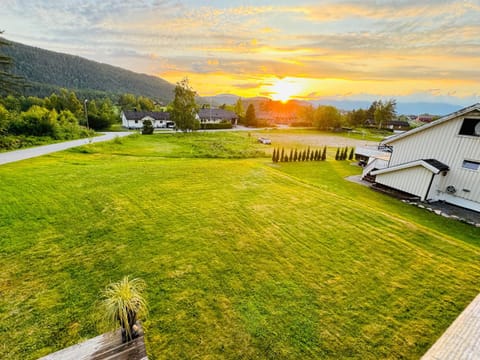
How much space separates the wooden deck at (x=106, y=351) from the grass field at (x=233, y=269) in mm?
572

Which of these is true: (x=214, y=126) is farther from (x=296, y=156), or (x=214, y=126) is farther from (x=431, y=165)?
(x=431, y=165)

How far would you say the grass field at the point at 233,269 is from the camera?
3.28 m

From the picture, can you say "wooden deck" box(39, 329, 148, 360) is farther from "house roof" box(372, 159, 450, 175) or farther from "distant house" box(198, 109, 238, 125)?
"distant house" box(198, 109, 238, 125)

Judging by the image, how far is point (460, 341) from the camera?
3336 mm

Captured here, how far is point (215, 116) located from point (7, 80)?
40.7 meters

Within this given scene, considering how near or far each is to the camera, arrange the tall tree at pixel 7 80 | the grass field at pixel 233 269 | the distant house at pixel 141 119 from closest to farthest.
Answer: the grass field at pixel 233 269 < the tall tree at pixel 7 80 < the distant house at pixel 141 119

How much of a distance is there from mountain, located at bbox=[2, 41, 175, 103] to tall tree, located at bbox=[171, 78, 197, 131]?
279ft

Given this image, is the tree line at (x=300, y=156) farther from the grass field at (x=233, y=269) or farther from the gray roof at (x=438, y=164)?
the gray roof at (x=438, y=164)

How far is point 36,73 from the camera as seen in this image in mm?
103562

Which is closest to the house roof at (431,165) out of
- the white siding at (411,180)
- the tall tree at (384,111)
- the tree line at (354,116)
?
the white siding at (411,180)

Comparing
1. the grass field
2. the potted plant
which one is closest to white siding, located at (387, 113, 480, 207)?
the grass field

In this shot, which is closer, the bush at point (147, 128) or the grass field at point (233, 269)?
the grass field at point (233, 269)

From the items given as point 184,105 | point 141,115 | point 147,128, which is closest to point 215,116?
point 141,115

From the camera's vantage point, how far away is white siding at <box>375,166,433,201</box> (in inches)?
390
